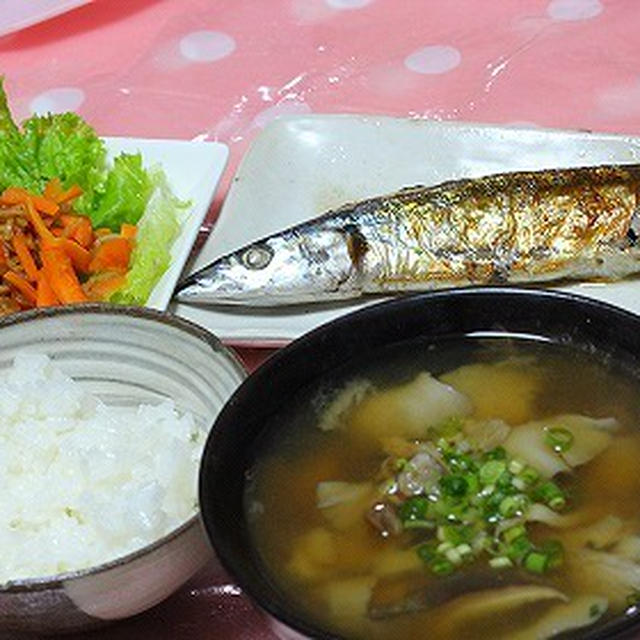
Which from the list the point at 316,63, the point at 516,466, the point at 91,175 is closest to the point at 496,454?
the point at 516,466

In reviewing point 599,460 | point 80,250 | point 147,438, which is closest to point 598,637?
point 599,460

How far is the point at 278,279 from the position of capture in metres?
1.90

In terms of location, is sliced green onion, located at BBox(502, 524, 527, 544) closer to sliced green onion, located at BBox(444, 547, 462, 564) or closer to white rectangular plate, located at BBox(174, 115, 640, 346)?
sliced green onion, located at BBox(444, 547, 462, 564)

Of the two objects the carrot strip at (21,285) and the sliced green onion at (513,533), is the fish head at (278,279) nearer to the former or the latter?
the carrot strip at (21,285)

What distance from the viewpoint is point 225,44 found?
8.69 ft

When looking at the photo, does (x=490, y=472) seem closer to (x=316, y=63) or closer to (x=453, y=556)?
(x=453, y=556)

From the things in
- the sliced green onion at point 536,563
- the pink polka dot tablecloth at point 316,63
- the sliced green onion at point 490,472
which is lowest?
the pink polka dot tablecloth at point 316,63

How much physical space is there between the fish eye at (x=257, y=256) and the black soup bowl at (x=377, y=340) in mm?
492

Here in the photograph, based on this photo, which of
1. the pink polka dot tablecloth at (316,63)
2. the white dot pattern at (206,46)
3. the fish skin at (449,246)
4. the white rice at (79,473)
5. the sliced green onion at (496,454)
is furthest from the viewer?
the white dot pattern at (206,46)

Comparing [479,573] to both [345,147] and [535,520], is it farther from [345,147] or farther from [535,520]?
[345,147]

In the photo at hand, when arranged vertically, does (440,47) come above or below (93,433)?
below

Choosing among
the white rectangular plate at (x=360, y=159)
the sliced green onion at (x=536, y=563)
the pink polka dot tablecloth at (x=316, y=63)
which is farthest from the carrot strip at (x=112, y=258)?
the sliced green onion at (x=536, y=563)

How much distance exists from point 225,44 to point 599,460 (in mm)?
1579

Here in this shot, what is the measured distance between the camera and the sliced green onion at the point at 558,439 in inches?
51.5
